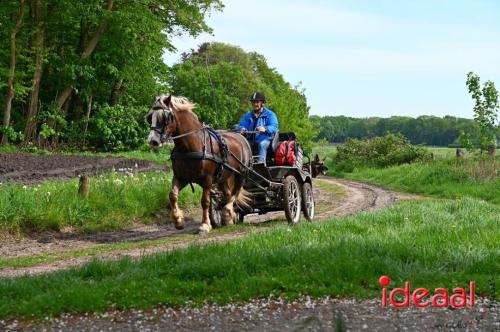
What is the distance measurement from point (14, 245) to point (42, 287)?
436 cm

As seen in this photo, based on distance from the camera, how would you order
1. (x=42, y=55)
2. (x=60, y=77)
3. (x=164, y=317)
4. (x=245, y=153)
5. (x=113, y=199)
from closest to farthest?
1. (x=164, y=317)
2. (x=245, y=153)
3. (x=113, y=199)
4. (x=42, y=55)
5. (x=60, y=77)

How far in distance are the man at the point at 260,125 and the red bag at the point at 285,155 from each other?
29 centimetres

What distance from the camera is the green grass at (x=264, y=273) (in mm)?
6102

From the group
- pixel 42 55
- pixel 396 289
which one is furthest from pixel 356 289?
pixel 42 55

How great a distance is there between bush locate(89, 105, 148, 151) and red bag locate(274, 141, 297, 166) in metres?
19.0

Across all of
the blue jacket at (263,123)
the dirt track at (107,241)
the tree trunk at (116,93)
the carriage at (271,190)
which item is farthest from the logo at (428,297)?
the tree trunk at (116,93)

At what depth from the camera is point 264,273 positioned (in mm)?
6805

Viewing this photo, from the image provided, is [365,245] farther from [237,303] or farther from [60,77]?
[60,77]

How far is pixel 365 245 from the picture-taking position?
313 inches

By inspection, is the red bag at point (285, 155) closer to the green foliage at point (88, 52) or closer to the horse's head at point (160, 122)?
the horse's head at point (160, 122)

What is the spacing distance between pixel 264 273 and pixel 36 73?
24298 millimetres

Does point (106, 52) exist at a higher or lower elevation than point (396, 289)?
higher

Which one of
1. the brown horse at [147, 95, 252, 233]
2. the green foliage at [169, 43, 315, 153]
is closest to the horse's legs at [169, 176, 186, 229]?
the brown horse at [147, 95, 252, 233]

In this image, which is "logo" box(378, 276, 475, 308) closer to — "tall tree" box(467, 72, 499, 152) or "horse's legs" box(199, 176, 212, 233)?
"horse's legs" box(199, 176, 212, 233)
